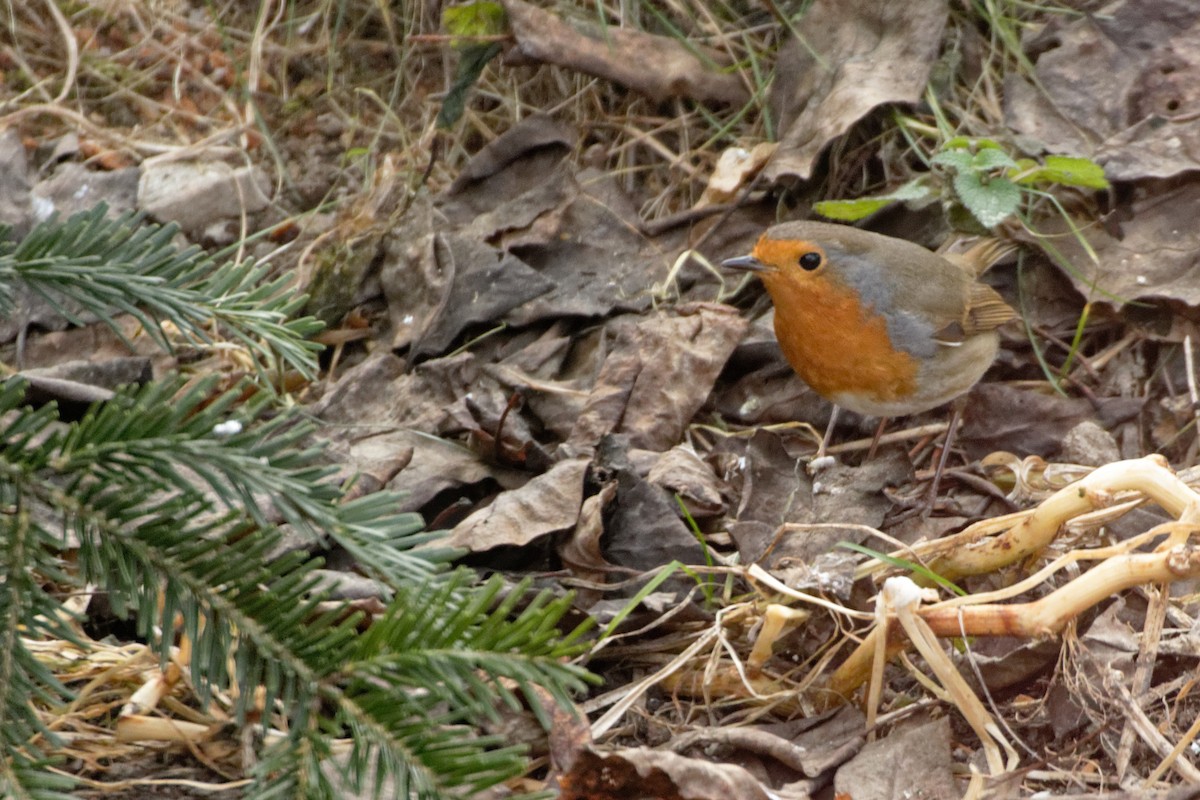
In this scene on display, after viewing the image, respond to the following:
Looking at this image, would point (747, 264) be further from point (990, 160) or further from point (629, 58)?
point (629, 58)

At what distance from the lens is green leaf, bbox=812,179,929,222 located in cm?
412

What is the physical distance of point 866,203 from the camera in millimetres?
4152

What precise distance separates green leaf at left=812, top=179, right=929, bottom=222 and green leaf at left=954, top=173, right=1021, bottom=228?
0.19 metres

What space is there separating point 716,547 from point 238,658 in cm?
180

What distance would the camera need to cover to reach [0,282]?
6.70 feet

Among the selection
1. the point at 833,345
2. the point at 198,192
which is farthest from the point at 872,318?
the point at 198,192

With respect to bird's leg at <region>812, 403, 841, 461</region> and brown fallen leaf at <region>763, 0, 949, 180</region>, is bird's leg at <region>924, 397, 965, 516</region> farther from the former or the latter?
brown fallen leaf at <region>763, 0, 949, 180</region>

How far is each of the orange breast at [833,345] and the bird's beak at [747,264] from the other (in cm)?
5

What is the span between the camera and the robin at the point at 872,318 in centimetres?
387

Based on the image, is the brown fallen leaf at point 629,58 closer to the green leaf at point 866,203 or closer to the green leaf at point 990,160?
the green leaf at point 866,203

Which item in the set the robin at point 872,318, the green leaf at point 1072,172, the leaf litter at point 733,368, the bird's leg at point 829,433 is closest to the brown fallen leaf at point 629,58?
the leaf litter at point 733,368

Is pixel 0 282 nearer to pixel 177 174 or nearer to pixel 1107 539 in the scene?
pixel 1107 539

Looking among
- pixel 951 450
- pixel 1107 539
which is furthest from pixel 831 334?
pixel 1107 539

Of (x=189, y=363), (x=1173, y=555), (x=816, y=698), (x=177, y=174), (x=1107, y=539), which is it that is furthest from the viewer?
(x=177, y=174)
